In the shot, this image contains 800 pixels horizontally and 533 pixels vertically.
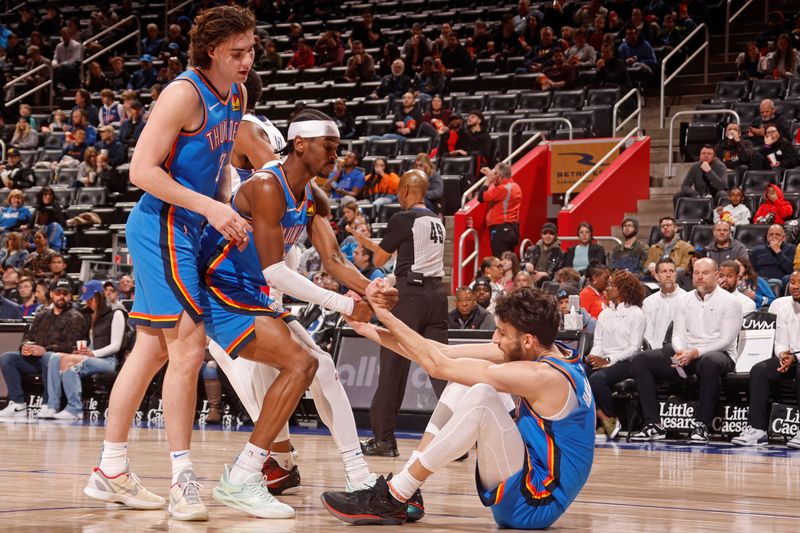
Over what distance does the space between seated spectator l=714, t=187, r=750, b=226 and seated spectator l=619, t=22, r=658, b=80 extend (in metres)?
4.76

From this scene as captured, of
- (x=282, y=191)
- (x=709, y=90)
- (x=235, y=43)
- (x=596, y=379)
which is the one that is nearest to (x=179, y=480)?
(x=282, y=191)

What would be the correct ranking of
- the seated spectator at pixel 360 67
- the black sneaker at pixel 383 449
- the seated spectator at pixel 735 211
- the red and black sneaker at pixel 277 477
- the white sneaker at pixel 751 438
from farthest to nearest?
the seated spectator at pixel 360 67 < the seated spectator at pixel 735 211 < the white sneaker at pixel 751 438 < the black sneaker at pixel 383 449 < the red and black sneaker at pixel 277 477

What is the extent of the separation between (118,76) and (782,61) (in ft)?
43.8

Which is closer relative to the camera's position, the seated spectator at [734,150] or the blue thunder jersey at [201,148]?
the blue thunder jersey at [201,148]

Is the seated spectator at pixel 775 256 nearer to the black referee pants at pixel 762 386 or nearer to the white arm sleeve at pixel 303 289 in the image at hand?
the black referee pants at pixel 762 386

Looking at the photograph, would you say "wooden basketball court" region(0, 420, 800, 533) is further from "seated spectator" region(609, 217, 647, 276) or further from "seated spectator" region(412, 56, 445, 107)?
"seated spectator" region(412, 56, 445, 107)

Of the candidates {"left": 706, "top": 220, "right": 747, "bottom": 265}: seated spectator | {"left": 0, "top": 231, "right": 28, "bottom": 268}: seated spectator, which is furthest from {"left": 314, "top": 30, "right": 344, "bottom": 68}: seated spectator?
{"left": 706, "top": 220, "right": 747, "bottom": 265}: seated spectator

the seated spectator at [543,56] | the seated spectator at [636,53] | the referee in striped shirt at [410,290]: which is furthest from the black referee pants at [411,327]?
the seated spectator at [543,56]

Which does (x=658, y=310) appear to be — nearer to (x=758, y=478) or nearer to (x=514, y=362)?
(x=758, y=478)

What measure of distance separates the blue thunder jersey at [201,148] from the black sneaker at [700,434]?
20.9 ft

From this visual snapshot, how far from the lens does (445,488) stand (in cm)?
593

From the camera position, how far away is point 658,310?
1070 cm

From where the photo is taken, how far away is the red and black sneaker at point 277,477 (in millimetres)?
5387

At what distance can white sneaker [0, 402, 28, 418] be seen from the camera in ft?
40.4
